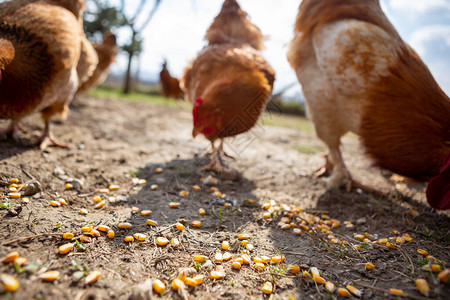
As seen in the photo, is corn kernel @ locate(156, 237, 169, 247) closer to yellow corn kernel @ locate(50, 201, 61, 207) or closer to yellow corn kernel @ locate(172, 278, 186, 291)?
yellow corn kernel @ locate(172, 278, 186, 291)

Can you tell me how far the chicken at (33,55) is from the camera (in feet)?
7.39

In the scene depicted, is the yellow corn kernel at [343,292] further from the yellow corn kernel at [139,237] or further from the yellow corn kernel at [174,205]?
the yellow corn kernel at [174,205]

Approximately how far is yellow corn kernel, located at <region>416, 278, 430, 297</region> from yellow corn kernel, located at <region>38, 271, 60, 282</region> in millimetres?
1803

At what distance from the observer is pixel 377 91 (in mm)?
2350

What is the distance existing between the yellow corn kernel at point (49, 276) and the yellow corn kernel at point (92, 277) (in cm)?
13

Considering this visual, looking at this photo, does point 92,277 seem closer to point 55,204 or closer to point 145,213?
point 145,213

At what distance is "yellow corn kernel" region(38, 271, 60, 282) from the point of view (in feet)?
3.72

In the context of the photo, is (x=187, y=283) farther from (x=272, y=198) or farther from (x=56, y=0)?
(x=56, y=0)

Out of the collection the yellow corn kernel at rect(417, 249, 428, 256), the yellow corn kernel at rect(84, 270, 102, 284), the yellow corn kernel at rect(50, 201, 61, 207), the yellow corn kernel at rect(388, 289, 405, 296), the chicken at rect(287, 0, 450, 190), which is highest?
the chicken at rect(287, 0, 450, 190)

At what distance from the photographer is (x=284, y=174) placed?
3.37 m

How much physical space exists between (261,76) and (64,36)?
225 cm

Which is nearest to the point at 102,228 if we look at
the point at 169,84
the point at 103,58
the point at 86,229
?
the point at 86,229

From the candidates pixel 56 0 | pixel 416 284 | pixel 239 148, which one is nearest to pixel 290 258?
pixel 416 284

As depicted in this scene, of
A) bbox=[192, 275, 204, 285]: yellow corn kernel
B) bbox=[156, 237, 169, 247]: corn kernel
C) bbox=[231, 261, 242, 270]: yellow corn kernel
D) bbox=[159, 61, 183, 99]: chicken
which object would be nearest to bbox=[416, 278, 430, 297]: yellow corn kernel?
bbox=[231, 261, 242, 270]: yellow corn kernel
